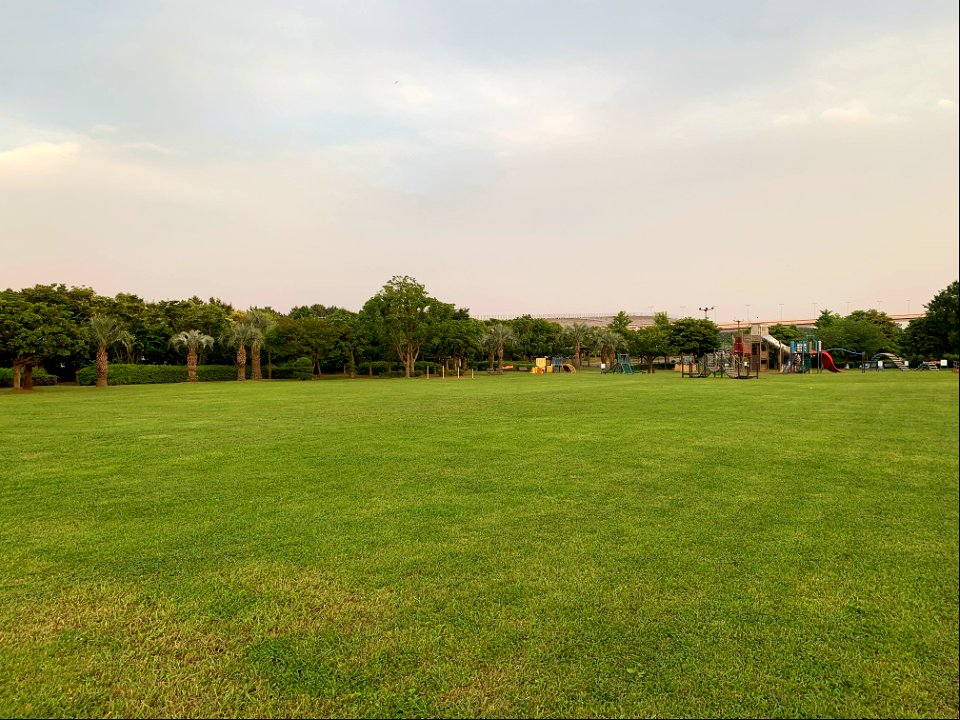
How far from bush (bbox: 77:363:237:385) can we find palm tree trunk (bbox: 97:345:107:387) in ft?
6.61

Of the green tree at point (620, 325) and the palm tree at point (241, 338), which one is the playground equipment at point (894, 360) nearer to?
the green tree at point (620, 325)

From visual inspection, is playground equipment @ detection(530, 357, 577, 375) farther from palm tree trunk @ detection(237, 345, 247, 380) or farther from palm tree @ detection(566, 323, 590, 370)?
palm tree trunk @ detection(237, 345, 247, 380)

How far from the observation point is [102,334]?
124ft

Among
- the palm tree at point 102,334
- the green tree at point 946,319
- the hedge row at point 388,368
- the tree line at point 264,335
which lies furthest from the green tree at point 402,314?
the green tree at point 946,319

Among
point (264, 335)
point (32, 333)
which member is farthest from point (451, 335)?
point (32, 333)

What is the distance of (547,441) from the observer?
10.8 metres

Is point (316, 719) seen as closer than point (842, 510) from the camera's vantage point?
Yes

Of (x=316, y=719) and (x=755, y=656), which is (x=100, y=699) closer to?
(x=316, y=719)

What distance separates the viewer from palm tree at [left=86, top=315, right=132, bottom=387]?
123 feet

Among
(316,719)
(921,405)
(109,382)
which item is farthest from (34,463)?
(109,382)

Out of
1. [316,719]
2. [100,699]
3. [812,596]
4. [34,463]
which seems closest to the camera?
[316,719]

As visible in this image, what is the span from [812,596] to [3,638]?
4.95 m

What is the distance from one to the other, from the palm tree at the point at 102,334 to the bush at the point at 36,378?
15.9 ft

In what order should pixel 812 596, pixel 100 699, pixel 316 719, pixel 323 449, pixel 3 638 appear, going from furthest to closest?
pixel 323 449 < pixel 812 596 < pixel 3 638 < pixel 100 699 < pixel 316 719
